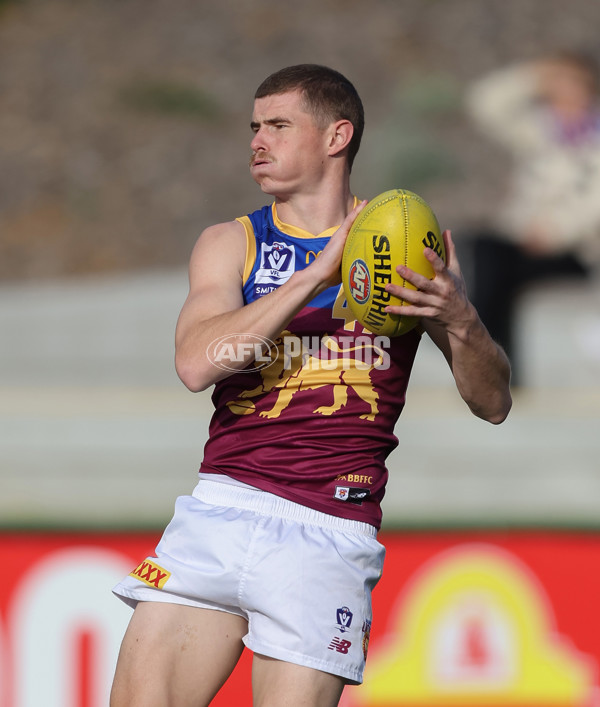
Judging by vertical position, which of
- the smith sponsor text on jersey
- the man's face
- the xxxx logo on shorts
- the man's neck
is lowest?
the xxxx logo on shorts

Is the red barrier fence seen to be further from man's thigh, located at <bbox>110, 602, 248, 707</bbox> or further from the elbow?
the elbow

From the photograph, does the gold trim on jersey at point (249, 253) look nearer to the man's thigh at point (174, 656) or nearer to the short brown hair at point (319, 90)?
the short brown hair at point (319, 90)

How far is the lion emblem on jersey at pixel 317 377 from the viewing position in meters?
2.91

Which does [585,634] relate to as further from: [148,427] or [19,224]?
[19,224]

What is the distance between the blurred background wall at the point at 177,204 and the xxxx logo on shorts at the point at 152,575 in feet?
14.3

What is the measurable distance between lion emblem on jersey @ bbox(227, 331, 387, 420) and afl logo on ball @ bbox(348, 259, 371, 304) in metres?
0.27

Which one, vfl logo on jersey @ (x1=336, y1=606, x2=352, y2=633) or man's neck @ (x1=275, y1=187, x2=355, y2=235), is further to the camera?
man's neck @ (x1=275, y1=187, x2=355, y2=235)

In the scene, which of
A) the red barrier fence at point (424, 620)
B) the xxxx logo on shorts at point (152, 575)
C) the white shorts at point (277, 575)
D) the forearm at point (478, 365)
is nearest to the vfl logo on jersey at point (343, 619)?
the white shorts at point (277, 575)

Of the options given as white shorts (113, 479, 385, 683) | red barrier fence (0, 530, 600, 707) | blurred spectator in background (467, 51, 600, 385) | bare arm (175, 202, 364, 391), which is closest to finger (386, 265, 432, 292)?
bare arm (175, 202, 364, 391)

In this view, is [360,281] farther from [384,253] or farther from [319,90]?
[319,90]

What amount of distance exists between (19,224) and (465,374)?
44.5ft

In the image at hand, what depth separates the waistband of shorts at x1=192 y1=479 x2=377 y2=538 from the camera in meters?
2.88

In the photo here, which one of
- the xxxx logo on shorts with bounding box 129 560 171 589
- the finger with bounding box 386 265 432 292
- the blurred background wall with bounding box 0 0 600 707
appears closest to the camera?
the finger with bounding box 386 265 432 292

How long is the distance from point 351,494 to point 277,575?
1.01 feet
